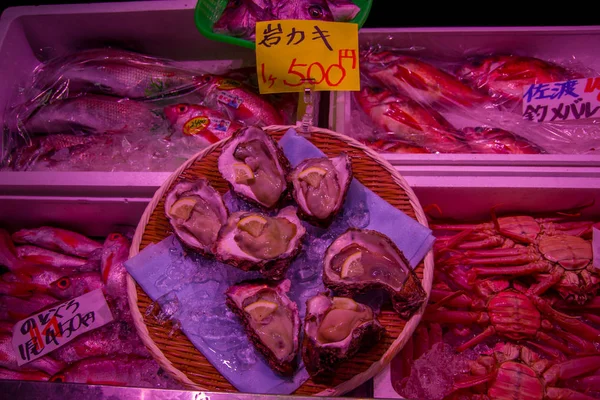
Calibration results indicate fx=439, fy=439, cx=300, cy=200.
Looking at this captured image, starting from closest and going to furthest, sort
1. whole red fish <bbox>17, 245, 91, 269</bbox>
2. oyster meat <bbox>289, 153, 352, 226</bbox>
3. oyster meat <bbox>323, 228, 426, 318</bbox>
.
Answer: oyster meat <bbox>323, 228, 426, 318</bbox> < oyster meat <bbox>289, 153, 352, 226</bbox> < whole red fish <bbox>17, 245, 91, 269</bbox>

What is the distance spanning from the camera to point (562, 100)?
2324 millimetres

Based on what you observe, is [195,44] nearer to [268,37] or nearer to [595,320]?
[268,37]

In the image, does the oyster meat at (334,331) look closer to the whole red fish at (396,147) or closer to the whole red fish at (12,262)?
the whole red fish at (396,147)

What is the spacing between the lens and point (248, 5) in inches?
84.0

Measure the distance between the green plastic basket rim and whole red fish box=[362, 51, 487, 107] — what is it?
0.53 meters

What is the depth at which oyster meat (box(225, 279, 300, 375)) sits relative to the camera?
1.53m

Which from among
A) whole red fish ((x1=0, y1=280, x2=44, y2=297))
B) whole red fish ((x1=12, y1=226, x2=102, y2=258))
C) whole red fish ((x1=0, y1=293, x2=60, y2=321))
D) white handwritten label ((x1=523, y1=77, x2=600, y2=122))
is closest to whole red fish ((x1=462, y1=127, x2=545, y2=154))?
white handwritten label ((x1=523, y1=77, x2=600, y2=122))

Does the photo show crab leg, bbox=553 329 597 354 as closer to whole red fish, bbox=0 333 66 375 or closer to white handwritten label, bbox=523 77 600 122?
white handwritten label, bbox=523 77 600 122

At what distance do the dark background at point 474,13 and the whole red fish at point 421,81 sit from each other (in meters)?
0.32

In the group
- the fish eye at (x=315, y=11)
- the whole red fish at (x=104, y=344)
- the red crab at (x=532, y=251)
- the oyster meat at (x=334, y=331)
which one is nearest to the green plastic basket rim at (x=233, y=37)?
the fish eye at (x=315, y=11)

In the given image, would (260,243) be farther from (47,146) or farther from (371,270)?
(47,146)

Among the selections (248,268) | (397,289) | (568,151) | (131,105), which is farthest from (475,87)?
(131,105)

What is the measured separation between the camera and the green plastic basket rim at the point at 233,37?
209cm

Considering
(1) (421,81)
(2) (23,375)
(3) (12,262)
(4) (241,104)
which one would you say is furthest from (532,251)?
(3) (12,262)
